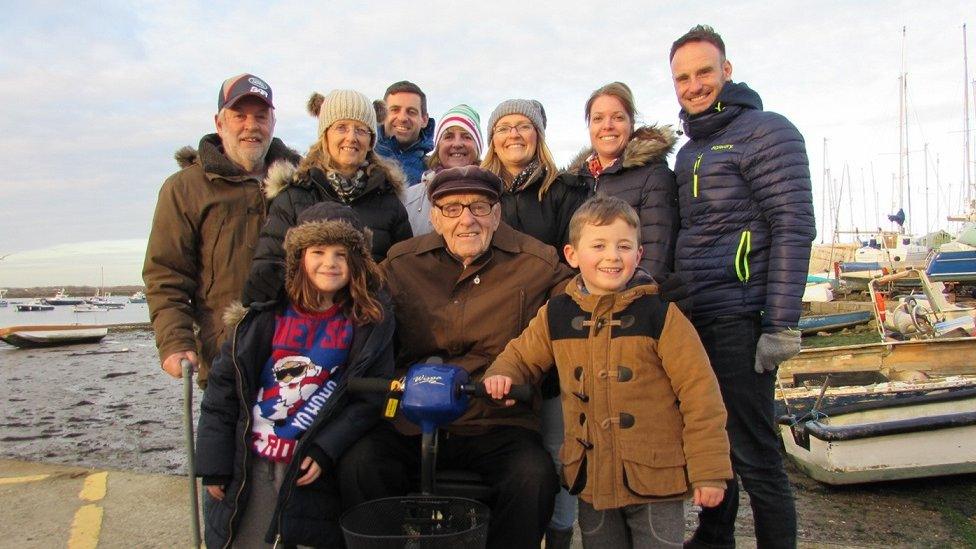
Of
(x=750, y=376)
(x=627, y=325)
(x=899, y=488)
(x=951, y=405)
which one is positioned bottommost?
(x=899, y=488)

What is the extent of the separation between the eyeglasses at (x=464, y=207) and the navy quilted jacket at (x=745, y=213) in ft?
3.11

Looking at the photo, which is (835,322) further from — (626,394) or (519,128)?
(626,394)

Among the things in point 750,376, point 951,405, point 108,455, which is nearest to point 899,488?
point 951,405

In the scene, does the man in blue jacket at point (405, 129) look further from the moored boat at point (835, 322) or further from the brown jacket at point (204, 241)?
the moored boat at point (835, 322)

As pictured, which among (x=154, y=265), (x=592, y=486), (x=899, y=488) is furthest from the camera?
(x=899, y=488)

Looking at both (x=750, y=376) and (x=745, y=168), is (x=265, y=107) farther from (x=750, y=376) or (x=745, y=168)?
(x=750, y=376)

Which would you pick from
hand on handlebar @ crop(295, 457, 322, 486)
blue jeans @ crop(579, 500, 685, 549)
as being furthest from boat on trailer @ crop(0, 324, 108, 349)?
blue jeans @ crop(579, 500, 685, 549)

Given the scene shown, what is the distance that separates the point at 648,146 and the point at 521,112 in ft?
2.40

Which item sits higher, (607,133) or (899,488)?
(607,133)

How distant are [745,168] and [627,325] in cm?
103

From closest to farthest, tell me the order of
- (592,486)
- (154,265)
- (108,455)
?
1. (592,486)
2. (154,265)
3. (108,455)

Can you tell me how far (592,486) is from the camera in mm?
2426

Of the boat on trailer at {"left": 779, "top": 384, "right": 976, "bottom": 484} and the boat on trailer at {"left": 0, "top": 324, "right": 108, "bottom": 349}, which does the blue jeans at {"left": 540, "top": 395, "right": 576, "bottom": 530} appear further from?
the boat on trailer at {"left": 0, "top": 324, "right": 108, "bottom": 349}

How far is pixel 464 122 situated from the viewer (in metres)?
4.12
